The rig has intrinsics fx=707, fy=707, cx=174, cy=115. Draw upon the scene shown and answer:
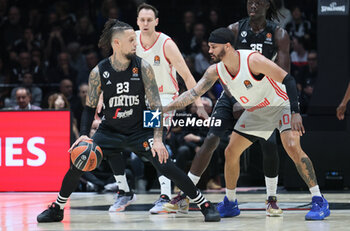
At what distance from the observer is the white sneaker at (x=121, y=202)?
778 cm

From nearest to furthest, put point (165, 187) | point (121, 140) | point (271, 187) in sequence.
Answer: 1. point (121, 140)
2. point (271, 187)
3. point (165, 187)

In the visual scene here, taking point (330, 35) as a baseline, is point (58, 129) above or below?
below

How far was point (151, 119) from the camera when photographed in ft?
22.7

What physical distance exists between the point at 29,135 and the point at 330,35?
473 centimetres

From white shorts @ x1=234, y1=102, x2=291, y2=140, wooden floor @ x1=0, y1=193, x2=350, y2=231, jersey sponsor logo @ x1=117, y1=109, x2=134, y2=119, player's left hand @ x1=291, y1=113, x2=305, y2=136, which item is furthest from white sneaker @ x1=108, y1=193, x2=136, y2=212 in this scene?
player's left hand @ x1=291, y1=113, x2=305, y2=136

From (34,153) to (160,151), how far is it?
4598 millimetres

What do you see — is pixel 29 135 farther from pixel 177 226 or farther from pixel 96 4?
pixel 177 226

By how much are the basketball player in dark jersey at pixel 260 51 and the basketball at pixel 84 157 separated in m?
1.23

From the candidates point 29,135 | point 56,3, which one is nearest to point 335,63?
point 29,135

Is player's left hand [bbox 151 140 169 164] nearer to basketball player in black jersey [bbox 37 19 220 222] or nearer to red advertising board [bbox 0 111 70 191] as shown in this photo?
basketball player in black jersey [bbox 37 19 220 222]

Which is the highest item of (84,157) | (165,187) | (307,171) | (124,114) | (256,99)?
(256,99)

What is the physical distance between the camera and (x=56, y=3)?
13742mm

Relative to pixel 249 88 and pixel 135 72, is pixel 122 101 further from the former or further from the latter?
pixel 249 88

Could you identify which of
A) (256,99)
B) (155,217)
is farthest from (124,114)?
(256,99)
